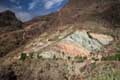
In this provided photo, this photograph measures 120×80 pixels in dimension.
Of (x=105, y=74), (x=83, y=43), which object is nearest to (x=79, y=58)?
(x=83, y=43)

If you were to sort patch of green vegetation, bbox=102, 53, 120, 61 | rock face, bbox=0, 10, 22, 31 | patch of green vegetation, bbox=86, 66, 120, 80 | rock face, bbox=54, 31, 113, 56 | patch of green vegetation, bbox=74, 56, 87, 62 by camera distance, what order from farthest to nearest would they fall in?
1. rock face, bbox=0, 10, 22, 31
2. rock face, bbox=54, 31, 113, 56
3. patch of green vegetation, bbox=74, 56, 87, 62
4. patch of green vegetation, bbox=102, 53, 120, 61
5. patch of green vegetation, bbox=86, 66, 120, 80

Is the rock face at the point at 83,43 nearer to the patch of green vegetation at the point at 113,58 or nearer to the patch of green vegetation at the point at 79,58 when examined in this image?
the patch of green vegetation at the point at 79,58

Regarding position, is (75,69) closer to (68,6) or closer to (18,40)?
(18,40)

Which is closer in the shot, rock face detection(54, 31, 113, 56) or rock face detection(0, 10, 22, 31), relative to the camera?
rock face detection(54, 31, 113, 56)

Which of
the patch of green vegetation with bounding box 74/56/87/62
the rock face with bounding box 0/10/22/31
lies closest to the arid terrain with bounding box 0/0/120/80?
the patch of green vegetation with bounding box 74/56/87/62

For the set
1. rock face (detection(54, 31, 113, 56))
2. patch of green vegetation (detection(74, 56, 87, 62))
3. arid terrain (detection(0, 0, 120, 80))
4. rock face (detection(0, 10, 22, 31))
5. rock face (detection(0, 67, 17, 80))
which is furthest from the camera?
rock face (detection(0, 10, 22, 31))

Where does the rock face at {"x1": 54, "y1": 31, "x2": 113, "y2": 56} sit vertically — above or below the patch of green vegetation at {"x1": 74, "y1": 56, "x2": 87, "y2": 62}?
above

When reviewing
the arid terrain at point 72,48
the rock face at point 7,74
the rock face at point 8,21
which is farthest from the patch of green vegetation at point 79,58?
the rock face at point 8,21

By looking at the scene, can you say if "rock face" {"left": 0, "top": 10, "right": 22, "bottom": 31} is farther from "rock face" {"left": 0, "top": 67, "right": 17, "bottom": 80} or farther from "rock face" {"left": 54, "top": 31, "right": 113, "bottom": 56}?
"rock face" {"left": 0, "top": 67, "right": 17, "bottom": 80}

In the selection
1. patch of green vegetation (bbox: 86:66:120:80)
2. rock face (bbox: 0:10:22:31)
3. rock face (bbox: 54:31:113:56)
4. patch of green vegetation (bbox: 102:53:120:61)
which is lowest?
patch of green vegetation (bbox: 86:66:120:80)

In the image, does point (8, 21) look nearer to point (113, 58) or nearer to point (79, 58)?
point (79, 58)
